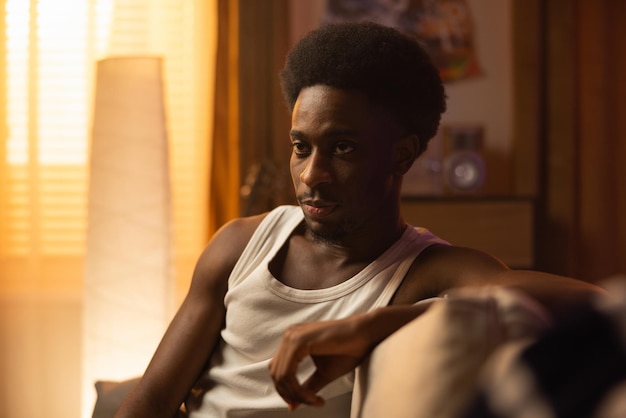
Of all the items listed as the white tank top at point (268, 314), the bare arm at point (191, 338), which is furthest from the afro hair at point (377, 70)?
the bare arm at point (191, 338)

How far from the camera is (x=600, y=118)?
344 centimetres

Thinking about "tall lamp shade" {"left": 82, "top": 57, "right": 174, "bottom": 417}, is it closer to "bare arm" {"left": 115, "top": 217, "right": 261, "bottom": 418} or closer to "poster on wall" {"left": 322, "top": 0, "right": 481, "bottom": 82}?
"bare arm" {"left": 115, "top": 217, "right": 261, "bottom": 418}

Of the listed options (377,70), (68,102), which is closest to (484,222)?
(68,102)

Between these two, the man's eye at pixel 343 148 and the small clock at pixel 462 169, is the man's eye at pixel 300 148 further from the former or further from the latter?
the small clock at pixel 462 169

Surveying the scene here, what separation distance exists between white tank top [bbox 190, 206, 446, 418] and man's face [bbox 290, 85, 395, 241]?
10 centimetres

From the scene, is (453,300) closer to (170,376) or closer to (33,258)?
(170,376)

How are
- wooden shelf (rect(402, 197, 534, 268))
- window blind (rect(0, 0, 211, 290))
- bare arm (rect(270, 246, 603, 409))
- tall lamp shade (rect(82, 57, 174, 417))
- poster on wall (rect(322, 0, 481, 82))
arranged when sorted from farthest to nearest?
poster on wall (rect(322, 0, 481, 82)), window blind (rect(0, 0, 211, 290)), wooden shelf (rect(402, 197, 534, 268)), tall lamp shade (rect(82, 57, 174, 417)), bare arm (rect(270, 246, 603, 409))

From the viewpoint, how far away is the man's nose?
1.33 m

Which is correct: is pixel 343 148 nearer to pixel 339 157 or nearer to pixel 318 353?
pixel 339 157

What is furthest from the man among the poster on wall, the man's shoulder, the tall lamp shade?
the poster on wall

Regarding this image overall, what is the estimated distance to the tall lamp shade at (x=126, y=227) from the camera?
85.7 inches

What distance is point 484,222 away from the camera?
10.5 ft

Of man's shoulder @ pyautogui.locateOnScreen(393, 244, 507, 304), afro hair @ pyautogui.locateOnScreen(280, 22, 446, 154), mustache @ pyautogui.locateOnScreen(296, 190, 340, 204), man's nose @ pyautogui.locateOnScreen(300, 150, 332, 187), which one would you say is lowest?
man's shoulder @ pyautogui.locateOnScreen(393, 244, 507, 304)

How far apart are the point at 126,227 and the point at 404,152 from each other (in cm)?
102
